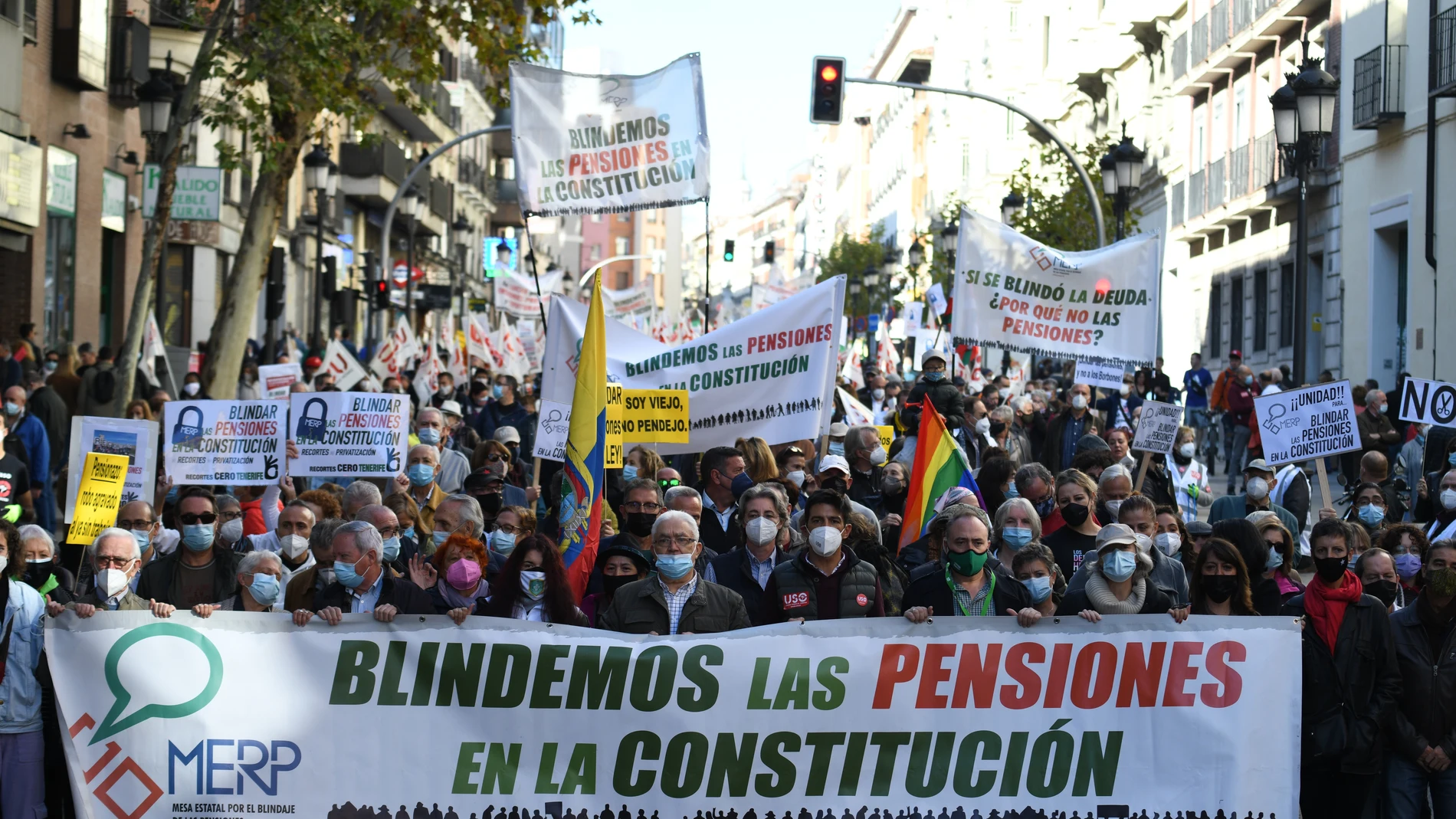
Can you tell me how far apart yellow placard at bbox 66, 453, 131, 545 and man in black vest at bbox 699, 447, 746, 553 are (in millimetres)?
2990

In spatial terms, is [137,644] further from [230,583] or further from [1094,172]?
[1094,172]

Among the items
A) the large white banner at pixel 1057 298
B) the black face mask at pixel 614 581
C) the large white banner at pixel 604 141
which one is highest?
the large white banner at pixel 604 141

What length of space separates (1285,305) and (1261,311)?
1.94 m

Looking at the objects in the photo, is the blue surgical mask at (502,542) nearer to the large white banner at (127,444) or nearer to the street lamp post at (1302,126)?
the large white banner at (127,444)

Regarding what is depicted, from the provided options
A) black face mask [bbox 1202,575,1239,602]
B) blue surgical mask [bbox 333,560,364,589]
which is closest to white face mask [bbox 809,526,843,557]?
black face mask [bbox 1202,575,1239,602]

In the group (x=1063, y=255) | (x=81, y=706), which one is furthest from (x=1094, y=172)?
(x=81, y=706)

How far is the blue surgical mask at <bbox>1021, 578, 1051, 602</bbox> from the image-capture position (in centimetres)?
760

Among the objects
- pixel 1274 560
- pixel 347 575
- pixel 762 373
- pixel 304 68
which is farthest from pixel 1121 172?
pixel 347 575

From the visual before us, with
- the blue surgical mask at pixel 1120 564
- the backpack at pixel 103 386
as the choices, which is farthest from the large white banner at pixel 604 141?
the blue surgical mask at pixel 1120 564

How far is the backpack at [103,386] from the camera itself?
1839 cm

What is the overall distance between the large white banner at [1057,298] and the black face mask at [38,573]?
788 centimetres

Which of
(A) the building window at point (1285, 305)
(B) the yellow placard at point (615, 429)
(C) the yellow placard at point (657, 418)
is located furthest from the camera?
(A) the building window at point (1285, 305)

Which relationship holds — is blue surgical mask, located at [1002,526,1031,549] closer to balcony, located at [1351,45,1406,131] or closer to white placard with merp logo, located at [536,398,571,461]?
white placard with merp logo, located at [536,398,571,461]

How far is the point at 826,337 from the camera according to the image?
11641mm
